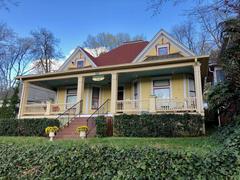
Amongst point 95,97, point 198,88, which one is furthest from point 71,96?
point 198,88

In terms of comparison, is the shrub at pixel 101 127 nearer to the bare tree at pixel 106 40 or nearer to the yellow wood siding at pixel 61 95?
the yellow wood siding at pixel 61 95

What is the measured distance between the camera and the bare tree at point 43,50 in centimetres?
3136

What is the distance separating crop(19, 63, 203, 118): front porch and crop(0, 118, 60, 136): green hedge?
1.43 metres

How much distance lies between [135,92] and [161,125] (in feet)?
16.2

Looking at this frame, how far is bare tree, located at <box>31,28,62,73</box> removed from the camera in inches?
1235

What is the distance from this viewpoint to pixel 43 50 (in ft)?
104

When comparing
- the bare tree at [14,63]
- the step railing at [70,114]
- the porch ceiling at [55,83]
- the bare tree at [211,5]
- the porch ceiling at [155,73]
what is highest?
the bare tree at [14,63]

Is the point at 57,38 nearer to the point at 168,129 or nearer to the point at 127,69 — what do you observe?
the point at 127,69

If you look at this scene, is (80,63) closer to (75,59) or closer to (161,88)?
(75,59)

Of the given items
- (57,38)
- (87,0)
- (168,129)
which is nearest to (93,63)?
(87,0)

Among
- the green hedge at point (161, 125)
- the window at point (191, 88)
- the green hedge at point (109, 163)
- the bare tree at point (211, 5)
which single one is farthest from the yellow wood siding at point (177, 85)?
the green hedge at point (109, 163)

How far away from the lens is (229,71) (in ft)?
24.6

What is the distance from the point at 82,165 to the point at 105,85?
11.8m

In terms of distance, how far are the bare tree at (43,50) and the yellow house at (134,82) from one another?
16.3 meters
